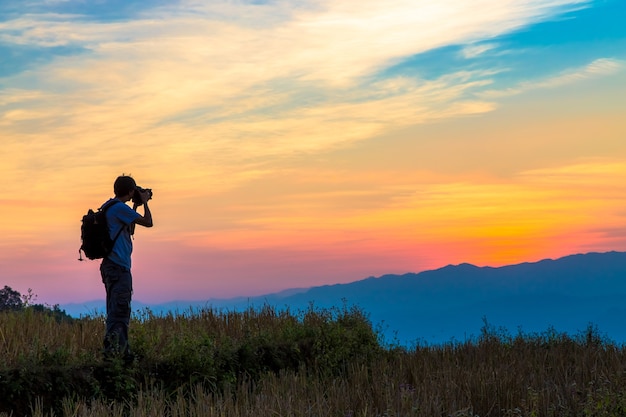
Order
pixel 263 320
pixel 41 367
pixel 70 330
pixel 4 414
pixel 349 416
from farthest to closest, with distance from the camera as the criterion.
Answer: pixel 263 320 → pixel 70 330 → pixel 41 367 → pixel 4 414 → pixel 349 416

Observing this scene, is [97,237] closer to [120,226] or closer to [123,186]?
[120,226]

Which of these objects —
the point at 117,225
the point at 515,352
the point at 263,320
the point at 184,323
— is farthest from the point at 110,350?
→ the point at 515,352

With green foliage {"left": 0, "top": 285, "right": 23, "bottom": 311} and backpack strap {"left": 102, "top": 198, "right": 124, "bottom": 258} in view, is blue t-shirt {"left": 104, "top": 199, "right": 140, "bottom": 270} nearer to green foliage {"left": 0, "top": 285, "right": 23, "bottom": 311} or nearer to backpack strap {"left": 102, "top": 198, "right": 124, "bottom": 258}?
backpack strap {"left": 102, "top": 198, "right": 124, "bottom": 258}

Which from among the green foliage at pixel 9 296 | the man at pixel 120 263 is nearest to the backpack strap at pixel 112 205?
the man at pixel 120 263

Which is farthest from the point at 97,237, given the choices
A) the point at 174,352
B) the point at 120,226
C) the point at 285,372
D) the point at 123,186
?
the point at 285,372

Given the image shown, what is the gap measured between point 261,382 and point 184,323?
3538 mm

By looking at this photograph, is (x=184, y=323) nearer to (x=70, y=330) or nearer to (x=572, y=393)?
(x=70, y=330)

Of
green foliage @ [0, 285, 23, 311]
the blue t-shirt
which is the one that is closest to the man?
the blue t-shirt

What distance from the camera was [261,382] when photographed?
13.0m

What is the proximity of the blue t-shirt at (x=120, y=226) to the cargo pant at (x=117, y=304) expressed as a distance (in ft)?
0.36

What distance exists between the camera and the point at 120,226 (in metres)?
12.0

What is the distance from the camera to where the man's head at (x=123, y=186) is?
12.2m

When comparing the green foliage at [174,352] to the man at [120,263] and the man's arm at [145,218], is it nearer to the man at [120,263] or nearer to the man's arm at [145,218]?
the man at [120,263]

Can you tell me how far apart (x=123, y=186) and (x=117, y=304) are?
1.82 metres
